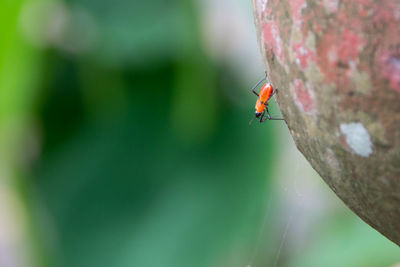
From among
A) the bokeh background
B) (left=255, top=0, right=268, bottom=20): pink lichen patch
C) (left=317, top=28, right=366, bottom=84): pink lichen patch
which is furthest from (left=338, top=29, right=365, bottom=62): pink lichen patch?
the bokeh background

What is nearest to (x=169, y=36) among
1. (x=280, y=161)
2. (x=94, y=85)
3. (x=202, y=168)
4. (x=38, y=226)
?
(x=94, y=85)

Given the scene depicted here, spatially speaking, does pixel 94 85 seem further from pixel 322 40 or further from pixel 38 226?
pixel 322 40

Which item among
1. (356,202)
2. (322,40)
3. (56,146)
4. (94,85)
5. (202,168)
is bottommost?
(202,168)

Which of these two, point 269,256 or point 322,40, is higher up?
point 322,40

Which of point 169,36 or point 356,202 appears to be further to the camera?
point 169,36

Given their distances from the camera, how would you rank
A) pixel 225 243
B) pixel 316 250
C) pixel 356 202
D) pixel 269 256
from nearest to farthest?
pixel 356 202, pixel 316 250, pixel 225 243, pixel 269 256

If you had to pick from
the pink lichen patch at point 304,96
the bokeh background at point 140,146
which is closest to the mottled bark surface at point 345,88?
the pink lichen patch at point 304,96
